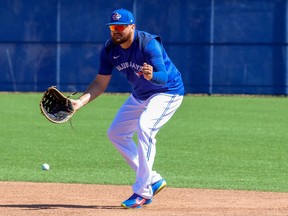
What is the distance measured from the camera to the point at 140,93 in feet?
26.2

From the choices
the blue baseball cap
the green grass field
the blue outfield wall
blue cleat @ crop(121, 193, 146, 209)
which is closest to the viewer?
the blue baseball cap

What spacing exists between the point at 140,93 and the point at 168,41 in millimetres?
14992

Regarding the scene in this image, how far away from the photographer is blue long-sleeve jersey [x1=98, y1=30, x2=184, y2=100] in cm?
764

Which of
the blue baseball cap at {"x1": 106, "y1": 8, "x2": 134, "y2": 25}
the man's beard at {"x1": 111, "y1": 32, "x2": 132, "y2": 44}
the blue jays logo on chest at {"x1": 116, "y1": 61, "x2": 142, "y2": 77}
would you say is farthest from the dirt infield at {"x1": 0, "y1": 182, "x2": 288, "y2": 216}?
the blue baseball cap at {"x1": 106, "y1": 8, "x2": 134, "y2": 25}

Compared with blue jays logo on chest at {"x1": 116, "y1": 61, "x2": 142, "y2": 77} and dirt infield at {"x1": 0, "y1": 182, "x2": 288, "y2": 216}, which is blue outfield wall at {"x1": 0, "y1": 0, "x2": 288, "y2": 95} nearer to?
dirt infield at {"x1": 0, "y1": 182, "x2": 288, "y2": 216}

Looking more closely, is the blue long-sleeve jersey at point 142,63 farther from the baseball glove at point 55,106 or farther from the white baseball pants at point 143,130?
the baseball glove at point 55,106

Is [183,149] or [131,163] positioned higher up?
[131,163]

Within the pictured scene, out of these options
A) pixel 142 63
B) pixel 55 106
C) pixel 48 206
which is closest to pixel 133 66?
pixel 142 63

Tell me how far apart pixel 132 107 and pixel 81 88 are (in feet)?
49.4

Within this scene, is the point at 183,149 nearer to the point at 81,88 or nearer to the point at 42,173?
the point at 42,173

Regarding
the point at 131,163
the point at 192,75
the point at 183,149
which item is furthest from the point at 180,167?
the point at 192,75

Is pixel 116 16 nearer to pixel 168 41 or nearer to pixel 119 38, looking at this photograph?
pixel 119 38

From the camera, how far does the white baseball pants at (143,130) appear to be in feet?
25.0

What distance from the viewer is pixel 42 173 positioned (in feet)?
33.7
